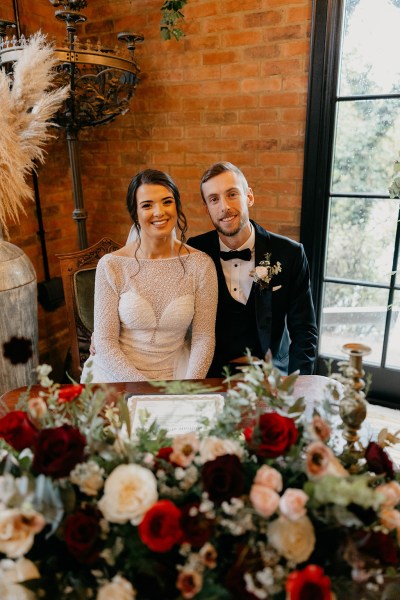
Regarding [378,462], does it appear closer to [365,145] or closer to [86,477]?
[86,477]

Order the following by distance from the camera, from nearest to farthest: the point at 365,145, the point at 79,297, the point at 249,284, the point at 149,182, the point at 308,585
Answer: the point at 308,585 < the point at 149,182 < the point at 249,284 < the point at 79,297 < the point at 365,145

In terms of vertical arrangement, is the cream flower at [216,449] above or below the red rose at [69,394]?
above

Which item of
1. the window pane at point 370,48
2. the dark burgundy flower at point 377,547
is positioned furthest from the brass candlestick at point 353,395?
the window pane at point 370,48

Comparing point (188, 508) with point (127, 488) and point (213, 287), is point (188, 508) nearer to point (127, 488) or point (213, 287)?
point (127, 488)

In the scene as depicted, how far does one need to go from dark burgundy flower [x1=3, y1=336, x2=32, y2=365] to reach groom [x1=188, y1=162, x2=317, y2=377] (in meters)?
0.91

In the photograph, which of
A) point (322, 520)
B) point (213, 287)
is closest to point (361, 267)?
point (213, 287)

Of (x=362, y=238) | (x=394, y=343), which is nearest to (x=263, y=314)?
(x=362, y=238)

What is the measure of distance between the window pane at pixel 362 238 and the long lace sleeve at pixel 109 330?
1.35 metres

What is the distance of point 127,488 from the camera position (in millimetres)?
655

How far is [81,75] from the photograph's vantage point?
2.27 m

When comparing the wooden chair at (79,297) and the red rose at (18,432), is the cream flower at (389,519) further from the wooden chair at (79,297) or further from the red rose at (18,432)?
the wooden chair at (79,297)

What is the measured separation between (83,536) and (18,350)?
1.71 m

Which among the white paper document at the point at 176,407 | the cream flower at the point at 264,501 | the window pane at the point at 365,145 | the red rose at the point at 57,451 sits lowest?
the white paper document at the point at 176,407

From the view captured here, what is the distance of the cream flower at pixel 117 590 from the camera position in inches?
24.6
